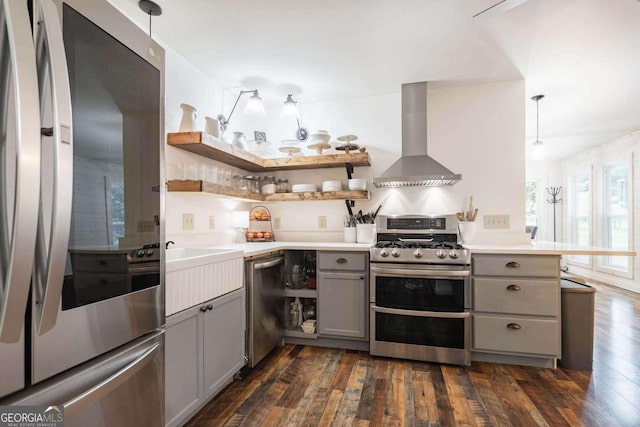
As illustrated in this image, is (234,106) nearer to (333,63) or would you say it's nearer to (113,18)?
(333,63)

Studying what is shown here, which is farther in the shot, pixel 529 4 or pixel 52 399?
pixel 529 4

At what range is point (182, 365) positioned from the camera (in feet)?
4.92

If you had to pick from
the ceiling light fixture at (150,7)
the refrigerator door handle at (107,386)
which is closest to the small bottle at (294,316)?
the refrigerator door handle at (107,386)

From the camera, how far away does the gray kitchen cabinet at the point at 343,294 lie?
8.40 feet

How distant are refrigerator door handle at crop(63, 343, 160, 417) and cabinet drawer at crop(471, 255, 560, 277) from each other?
2242 mm

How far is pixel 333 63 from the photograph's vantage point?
2525mm

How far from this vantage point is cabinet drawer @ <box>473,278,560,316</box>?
2.28 metres

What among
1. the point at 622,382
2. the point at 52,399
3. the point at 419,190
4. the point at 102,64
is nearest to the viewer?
the point at 52,399

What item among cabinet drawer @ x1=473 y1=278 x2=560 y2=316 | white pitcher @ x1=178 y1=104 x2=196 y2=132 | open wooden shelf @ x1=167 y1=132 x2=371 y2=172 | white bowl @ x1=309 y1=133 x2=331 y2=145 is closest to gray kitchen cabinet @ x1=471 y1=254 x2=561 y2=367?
cabinet drawer @ x1=473 y1=278 x2=560 y2=316

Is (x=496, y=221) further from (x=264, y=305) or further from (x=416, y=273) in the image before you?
(x=264, y=305)

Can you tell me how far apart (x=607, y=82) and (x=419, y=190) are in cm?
199

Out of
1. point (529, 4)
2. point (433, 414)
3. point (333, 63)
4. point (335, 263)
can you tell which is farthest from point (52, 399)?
point (529, 4)

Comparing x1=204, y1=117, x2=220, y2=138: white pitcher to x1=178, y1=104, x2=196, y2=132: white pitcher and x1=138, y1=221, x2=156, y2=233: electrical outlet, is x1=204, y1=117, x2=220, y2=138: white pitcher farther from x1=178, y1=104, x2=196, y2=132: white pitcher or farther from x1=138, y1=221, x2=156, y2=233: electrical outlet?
x1=138, y1=221, x2=156, y2=233: electrical outlet

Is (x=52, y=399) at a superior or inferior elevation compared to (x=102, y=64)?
inferior
